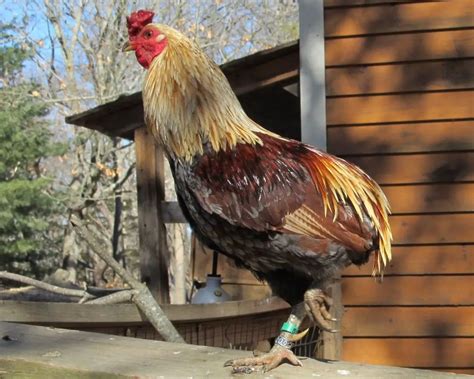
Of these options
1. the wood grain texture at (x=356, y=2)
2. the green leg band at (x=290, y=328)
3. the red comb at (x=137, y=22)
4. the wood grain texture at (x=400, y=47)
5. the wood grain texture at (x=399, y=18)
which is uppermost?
the wood grain texture at (x=356, y=2)

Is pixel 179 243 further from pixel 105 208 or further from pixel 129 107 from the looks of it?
pixel 129 107

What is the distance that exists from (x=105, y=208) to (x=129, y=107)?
15.5 metres

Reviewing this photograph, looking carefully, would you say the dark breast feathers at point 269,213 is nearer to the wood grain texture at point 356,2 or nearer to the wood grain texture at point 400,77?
the wood grain texture at point 400,77

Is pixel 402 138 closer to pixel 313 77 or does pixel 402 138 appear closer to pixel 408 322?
pixel 313 77

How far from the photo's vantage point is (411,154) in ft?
13.8

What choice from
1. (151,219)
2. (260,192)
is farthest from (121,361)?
(151,219)

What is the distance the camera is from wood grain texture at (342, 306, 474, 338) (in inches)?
164

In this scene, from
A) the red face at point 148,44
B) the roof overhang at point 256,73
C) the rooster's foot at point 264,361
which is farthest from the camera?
the roof overhang at point 256,73

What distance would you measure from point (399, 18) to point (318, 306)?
2567mm

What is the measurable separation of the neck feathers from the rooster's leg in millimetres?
595

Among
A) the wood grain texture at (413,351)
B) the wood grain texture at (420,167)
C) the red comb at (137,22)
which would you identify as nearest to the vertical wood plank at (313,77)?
the wood grain texture at (420,167)

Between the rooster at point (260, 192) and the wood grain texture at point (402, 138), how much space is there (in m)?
1.71

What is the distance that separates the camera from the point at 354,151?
167 inches

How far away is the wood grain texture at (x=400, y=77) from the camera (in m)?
4.18
